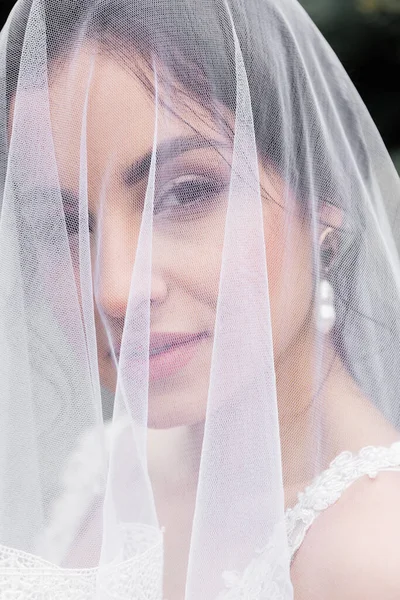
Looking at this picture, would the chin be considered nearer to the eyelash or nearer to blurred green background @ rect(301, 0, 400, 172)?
the eyelash

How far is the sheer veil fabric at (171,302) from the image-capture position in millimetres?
1076

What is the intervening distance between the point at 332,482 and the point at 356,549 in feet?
0.31

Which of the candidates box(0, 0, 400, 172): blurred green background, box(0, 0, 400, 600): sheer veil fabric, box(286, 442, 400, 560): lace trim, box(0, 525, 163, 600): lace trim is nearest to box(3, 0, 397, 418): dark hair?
box(0, 0, 400, 600): sheer veil fabric

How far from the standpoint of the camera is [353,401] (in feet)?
4.02

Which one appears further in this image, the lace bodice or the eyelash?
the eyelash

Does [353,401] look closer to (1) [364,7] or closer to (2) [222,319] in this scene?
(2) [222,319]

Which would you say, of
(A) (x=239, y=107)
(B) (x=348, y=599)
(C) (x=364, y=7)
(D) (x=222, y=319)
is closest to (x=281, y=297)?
(D) (x=222, y=319)

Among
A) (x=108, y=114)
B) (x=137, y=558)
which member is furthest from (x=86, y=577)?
(x=108, y=114)

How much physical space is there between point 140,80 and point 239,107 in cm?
14

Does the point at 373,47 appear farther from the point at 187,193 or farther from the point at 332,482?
the point at 332,482

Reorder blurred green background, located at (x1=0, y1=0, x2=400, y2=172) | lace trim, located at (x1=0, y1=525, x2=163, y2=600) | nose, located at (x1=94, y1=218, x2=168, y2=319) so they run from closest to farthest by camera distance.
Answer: lace trim, located at (x1=0, y1=525, x2=163, y2=600)
nose, located at (x1=94, y1=218, x2=168, y2=319)
blurred green background, located at (x1=0, y1=0, x2=400, y2=172)

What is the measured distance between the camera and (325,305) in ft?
4.05

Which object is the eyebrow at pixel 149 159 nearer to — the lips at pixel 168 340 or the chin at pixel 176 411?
the lips at pixel 168 340

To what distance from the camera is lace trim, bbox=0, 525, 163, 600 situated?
40.1 inches
